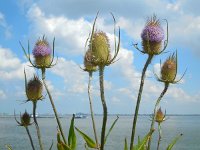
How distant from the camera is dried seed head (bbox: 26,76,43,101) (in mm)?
5035

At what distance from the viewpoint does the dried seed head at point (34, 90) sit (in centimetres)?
504

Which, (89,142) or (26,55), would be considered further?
(26,55)

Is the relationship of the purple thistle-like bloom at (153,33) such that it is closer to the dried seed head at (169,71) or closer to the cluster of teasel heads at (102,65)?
the cluster of teasel heads at (102,65)

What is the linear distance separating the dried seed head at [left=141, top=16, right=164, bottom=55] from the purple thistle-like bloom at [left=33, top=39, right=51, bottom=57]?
161 centimetres

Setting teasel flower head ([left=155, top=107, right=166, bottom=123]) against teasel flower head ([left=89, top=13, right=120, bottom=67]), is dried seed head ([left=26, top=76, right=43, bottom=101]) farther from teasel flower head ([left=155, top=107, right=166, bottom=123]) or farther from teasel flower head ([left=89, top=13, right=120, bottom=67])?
teasel flower head ([left=155, top=107, right=166, bottom=123])

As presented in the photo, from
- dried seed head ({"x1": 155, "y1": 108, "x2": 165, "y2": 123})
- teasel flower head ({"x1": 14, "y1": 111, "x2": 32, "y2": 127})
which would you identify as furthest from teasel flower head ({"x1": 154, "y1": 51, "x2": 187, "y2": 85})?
dried seed head ({"x1": 155, "y1": 108, "x2": 165, "y2": 123})

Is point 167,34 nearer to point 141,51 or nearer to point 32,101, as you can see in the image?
point 141,51

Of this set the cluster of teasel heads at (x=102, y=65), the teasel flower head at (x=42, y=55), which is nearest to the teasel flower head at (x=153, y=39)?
the cluster of teasel heads at (x=102, y=65)

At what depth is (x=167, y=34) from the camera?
3.81 meters

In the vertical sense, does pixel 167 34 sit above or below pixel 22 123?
above

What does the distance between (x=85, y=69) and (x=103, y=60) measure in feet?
11.3

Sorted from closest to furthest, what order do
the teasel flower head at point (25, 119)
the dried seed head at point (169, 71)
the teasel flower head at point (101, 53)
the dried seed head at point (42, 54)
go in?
the teasel flower head at point (101, 53), the dried seed head at point (169, 71), the dried seed head at point (42, 54), the teasel flower head at point (25, 119)

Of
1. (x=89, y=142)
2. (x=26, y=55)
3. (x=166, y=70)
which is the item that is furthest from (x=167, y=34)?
(x=26, y=55)

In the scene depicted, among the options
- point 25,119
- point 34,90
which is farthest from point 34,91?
point 25,119
